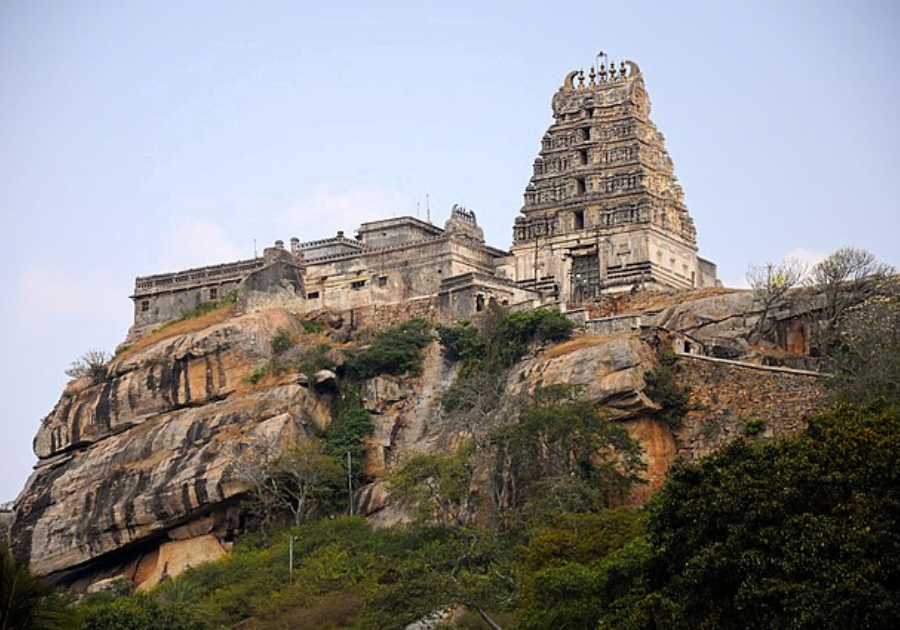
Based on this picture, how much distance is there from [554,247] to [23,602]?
39.2 metres

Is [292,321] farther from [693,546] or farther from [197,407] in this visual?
[693,546]

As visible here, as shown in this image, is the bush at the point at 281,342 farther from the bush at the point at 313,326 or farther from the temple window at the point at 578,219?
the temple window at the point at 578,219

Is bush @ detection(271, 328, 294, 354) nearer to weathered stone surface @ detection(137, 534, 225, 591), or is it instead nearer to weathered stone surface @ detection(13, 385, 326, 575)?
weathered stone surface @ detection(13, 385, 326, 575)

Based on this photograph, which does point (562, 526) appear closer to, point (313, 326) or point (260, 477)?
point (260, 477)

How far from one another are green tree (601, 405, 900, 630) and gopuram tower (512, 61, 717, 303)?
27177 mm

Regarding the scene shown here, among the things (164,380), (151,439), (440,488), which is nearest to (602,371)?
(440,488)

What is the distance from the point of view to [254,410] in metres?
61.9

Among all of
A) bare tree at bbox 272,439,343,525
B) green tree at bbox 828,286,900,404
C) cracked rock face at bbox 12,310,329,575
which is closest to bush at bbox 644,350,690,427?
green tree at bbox 828,286,900,404

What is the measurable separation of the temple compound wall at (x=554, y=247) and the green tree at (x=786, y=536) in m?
26.5

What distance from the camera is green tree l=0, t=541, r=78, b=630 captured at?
2970cm

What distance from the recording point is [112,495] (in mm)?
62344

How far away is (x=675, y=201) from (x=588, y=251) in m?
3.66

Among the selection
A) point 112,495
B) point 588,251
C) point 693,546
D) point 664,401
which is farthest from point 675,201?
point 693,546

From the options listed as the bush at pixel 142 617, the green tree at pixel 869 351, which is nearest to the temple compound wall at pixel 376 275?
the green tree at pixel 869 351
